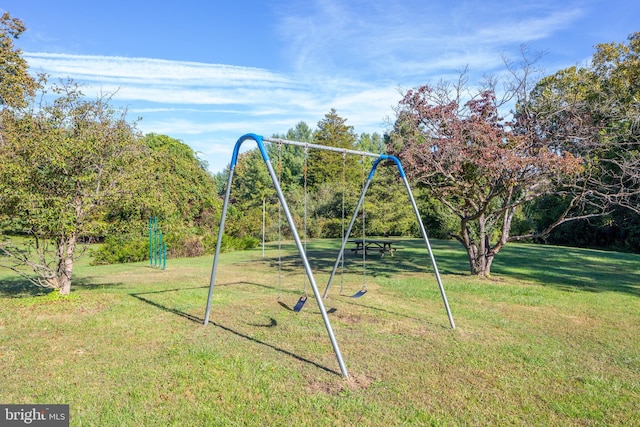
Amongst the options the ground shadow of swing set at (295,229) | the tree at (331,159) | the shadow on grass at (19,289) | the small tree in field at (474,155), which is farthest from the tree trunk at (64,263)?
the tree at (331,159)

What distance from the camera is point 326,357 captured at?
4859mm

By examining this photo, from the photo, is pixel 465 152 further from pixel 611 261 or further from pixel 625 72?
pixel 611 261

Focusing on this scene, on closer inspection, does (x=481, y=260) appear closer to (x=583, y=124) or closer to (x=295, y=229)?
(x=583, y=124)

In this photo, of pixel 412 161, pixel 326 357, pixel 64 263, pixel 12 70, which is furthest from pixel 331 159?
pixel 326 357

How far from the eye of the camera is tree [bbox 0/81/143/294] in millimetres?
6539

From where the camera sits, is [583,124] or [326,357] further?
[583,124]

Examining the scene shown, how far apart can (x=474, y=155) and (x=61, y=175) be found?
7.86m

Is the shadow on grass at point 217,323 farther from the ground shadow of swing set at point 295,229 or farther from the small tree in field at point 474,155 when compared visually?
the small tree in field at point 474,155

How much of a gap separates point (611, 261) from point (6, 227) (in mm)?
18368

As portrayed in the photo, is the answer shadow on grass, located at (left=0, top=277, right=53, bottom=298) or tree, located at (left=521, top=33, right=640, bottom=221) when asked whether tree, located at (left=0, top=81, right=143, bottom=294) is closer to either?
shadow on grass, located at (left=0, top=277, right=53, bottom=298)

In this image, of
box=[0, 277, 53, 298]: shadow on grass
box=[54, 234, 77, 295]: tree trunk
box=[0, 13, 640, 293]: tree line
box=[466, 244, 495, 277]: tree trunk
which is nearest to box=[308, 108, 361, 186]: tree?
box=[0, 13, 640, 293]: tree line

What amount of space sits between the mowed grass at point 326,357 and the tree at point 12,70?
1097 centimetres

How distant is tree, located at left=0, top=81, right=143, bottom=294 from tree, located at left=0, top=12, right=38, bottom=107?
1103 centimetres

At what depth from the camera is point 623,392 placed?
157 inches
